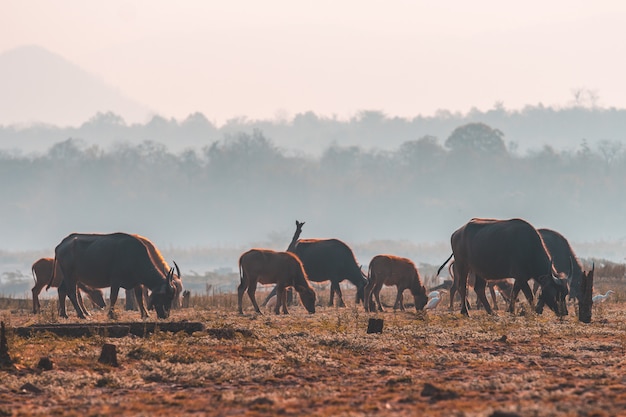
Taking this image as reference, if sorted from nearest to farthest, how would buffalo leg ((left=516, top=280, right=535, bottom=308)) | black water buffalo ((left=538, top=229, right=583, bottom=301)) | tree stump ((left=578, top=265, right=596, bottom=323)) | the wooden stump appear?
the wooden stump, tree stump ((left=578, top=265, right=596, bottom=323)), buffalo leg ((left=516, top=280, right=535, bottom=308)), black water buffalo ((left=538, top=229, right=583, bottom=301))

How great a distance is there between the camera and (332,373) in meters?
15.9

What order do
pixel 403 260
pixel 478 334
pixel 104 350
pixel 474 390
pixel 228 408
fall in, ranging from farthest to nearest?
pixel 403 260 < pixel 478 334 < pixel 104 350 < pixel 474 390 < pixel 228 408

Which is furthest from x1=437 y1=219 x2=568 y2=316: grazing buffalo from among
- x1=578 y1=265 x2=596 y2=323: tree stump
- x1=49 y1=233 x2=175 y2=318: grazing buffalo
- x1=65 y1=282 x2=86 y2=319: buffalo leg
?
x1=65 y1=282 x2=86 y2=319: buffalo leg

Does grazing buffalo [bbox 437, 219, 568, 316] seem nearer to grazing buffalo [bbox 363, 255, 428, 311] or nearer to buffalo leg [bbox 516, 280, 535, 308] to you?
buffalo leg [bbox 516, 280, 535, 308]

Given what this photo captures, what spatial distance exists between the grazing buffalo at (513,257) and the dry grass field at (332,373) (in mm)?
3832

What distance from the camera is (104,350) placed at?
16406 mm

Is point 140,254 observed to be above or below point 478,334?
above

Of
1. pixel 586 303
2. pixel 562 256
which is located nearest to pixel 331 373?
pixel 586 303

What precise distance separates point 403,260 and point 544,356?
16.9 meters

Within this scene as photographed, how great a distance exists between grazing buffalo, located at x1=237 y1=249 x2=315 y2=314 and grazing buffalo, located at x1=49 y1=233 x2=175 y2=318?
114 inches

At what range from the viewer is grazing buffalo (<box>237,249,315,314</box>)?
31.9 metres

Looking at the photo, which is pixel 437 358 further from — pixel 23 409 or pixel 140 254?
pixel 140 254

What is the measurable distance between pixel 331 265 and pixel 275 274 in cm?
582

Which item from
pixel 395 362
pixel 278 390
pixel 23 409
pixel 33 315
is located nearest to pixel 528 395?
pixel 278 390
